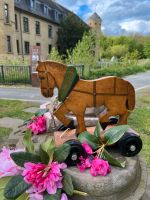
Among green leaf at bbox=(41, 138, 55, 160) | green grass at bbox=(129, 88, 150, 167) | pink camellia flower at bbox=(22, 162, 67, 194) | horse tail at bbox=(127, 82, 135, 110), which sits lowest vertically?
green grass at bbox=(129, 88, 150, 167)

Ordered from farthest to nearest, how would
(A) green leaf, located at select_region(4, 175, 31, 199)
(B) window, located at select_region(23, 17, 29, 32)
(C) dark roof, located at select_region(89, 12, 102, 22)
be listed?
(C) dark roof, located at select_region(89, 12, 102, 22)
(B) window, located at select_region(23, 17, 29, 32)
(A) green leaf, located at select_region(4, 175, 31, 199)

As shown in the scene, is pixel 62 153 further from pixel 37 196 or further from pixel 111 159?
pixel 111 159

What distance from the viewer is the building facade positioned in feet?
76.5

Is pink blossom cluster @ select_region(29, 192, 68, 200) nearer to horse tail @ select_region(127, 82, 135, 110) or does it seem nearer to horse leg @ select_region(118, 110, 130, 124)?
horse leg @ select_region(118, 110, 130, 124)

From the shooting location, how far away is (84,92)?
2.48 meters

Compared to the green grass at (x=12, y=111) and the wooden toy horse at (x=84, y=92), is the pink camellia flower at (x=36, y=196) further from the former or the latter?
the green grass at (x=12, y=111)

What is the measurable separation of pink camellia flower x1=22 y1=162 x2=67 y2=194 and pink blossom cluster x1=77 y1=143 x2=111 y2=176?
0.34 m

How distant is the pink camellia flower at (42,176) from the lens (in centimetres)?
175

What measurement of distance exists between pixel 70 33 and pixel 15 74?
61.7ft

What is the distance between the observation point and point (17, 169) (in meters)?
1.89

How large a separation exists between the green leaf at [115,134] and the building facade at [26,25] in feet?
59.4

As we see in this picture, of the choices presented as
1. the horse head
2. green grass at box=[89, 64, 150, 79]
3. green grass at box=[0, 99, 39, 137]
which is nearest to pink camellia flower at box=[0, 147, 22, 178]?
the horse head

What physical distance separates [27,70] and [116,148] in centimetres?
1168

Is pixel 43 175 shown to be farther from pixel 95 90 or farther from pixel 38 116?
pixel 38 116
